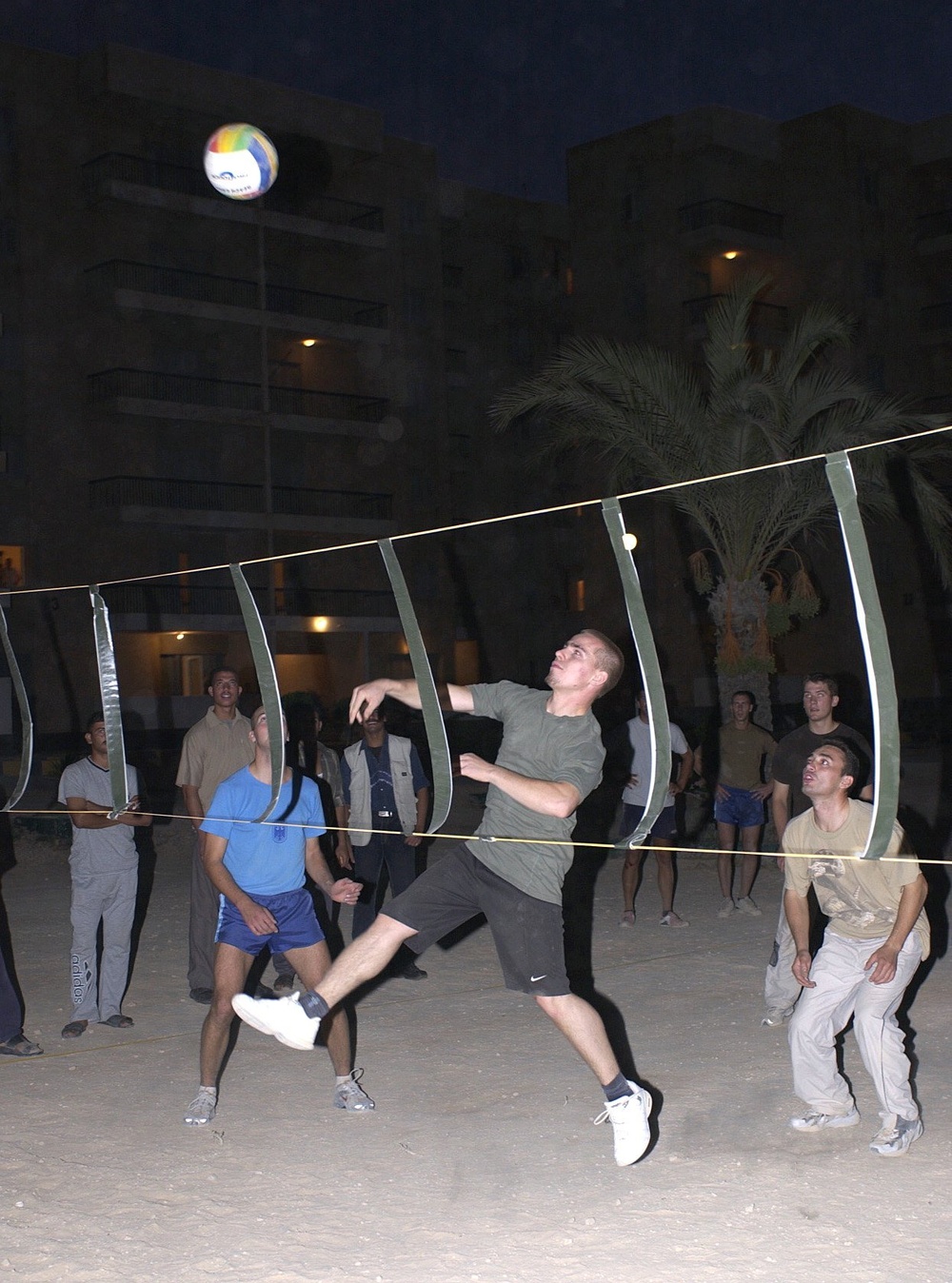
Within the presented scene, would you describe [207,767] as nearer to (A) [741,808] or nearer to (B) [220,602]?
(A) [741,808]

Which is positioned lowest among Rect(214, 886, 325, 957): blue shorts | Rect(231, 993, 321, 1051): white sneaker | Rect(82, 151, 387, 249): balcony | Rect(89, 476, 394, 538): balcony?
Rect(231, 993, 321, 1051): white sneaker

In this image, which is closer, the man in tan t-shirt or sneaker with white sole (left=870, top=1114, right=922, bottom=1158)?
sneaker with white sole (left=870, top=1114, right=922, bottom=1158)

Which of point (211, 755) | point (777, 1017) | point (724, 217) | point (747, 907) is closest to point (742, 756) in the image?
point (747, 907)

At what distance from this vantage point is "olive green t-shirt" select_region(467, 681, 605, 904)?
4777mm

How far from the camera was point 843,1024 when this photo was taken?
17.2ft

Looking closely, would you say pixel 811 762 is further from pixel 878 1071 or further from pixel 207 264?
pixel 207 264

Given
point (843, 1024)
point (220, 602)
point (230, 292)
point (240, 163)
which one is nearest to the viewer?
point (843, 1024)

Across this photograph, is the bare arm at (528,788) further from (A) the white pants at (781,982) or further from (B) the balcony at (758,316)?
(B) the balcony at (758,316)

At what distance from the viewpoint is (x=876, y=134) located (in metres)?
38.1

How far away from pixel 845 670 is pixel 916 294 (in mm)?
12409

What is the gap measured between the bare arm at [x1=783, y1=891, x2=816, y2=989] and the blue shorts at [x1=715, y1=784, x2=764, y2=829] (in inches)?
167

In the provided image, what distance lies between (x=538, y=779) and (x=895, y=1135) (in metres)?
1.89

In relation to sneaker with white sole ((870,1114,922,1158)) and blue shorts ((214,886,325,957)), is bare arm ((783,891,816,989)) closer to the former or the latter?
sneaker with white sole ((870,1114,922,1158))

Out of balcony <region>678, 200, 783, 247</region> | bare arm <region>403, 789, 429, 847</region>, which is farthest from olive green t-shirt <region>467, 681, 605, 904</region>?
balcony <region>678, 200, 783, 247</region>
